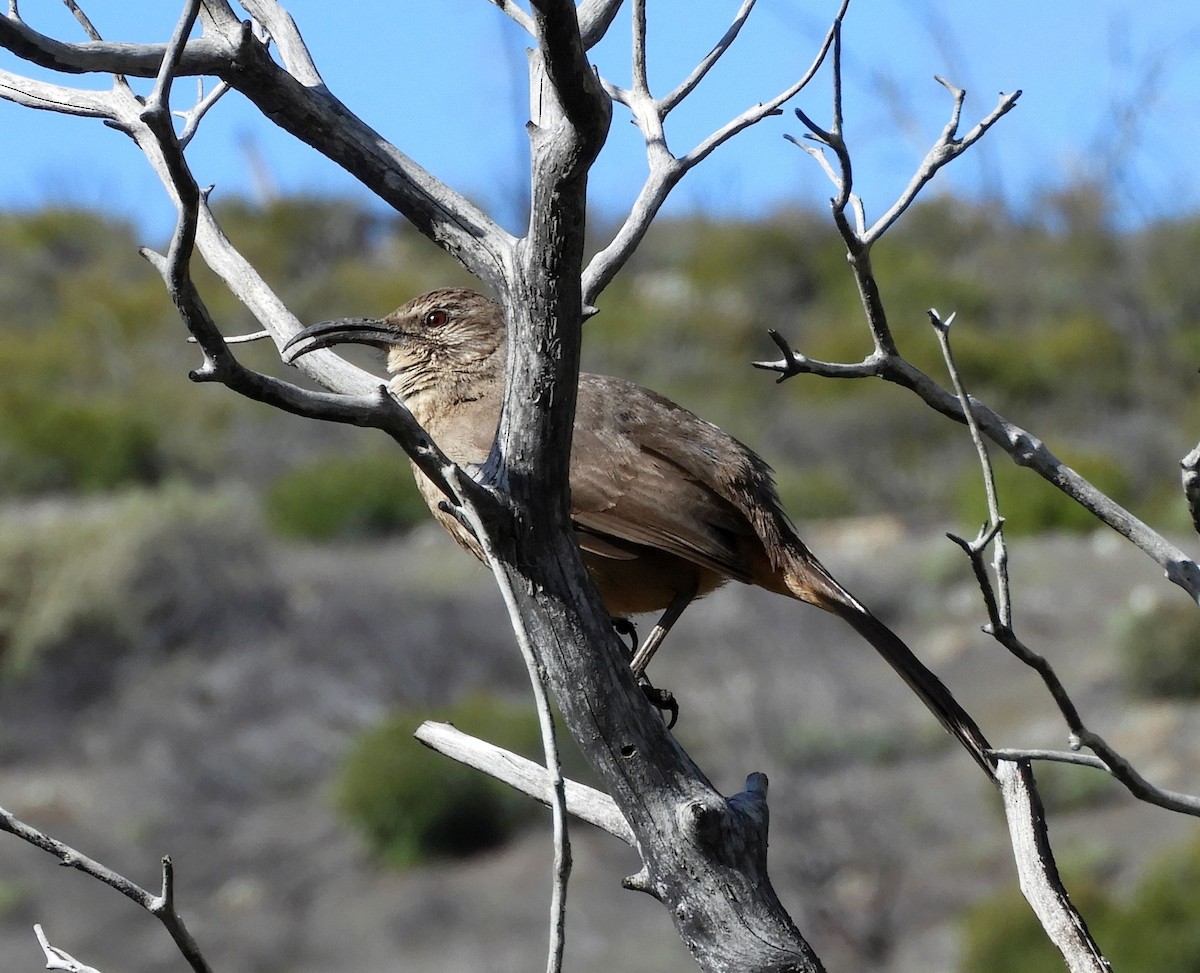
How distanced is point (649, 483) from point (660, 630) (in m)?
0.54

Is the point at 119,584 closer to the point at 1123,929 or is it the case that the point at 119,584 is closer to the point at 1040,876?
the point at 1123,929

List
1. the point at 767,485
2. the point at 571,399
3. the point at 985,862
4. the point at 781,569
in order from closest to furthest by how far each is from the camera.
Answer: the point at 571,399 < the point at 781,569 < the point at 767,485 < the point at 985,862

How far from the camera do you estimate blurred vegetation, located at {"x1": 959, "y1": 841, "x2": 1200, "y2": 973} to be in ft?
34.4

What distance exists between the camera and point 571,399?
2662 mm

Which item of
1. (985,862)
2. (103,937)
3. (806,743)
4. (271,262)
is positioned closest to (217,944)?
(103,937)

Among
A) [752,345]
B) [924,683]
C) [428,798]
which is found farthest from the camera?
[752,345]

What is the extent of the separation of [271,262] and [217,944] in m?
29.5

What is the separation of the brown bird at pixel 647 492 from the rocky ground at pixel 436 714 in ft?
28.1

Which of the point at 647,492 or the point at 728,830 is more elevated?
the point at 647,492

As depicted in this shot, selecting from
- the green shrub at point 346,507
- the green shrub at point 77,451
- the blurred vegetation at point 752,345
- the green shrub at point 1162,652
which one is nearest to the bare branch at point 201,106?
the green shrub at point 1162,652

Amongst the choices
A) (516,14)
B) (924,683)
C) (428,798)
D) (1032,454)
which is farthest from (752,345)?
(1032,454)

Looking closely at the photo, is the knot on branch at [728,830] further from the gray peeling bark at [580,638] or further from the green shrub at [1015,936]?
the green shrub at [1015,936]

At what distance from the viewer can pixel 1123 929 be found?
35.4 feet

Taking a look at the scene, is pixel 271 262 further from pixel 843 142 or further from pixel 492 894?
pixel 843 142
